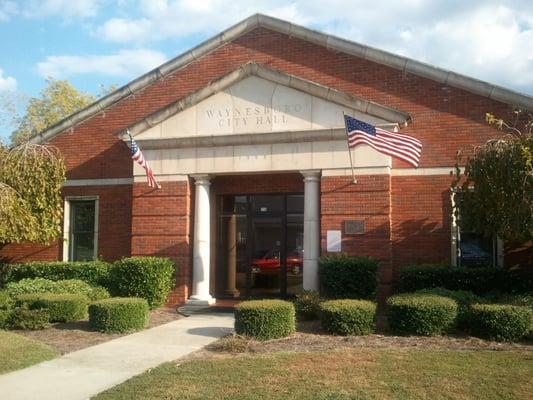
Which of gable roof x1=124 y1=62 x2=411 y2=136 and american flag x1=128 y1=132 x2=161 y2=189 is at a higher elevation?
gable roof x1=124 y1=62 x2=411 y2=136

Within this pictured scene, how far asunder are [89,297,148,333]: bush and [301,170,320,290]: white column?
428 centimetres

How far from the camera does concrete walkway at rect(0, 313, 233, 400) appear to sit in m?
7.59

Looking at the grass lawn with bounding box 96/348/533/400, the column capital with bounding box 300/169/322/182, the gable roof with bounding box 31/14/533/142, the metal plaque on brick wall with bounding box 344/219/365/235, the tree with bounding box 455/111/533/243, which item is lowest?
the grass lawn with bounding box 96/348/533/400

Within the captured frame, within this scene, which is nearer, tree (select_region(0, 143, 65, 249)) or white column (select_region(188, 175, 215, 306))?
tree (select_region(0, 143, 65, 249))

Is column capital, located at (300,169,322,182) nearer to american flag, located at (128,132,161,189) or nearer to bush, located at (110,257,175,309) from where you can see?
american flag, located at (128,132,161,189)

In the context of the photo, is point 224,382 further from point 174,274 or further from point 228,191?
point 228,191

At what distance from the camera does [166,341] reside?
10.9 meters

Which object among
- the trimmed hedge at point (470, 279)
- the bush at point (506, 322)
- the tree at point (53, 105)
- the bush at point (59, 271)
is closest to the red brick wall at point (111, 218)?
the bush at point (59, 271)

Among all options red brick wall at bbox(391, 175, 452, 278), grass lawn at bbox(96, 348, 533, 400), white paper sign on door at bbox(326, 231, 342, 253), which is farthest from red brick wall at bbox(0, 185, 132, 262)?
grass lawn at bbox(96, 348, 533, 400)

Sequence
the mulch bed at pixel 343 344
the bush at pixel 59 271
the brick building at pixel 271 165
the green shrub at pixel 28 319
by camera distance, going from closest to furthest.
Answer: the mulch bed at pixel 343 344 → the green shrub at pixel 28 319 → the brick building at pixel 271 165 → the bush at pixel 59 271

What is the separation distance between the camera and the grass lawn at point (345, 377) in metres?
6.99

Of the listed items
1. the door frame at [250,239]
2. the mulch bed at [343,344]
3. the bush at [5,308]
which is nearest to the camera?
the mulch bed at [343,344]

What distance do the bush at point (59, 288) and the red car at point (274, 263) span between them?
157 inches

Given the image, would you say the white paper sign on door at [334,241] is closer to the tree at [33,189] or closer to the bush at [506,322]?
the bush at [506,322]
